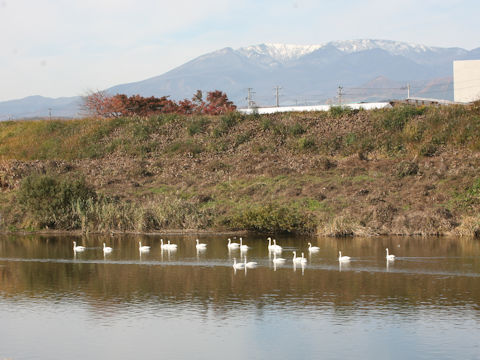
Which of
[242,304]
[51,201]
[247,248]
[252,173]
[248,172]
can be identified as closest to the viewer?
[242,304]

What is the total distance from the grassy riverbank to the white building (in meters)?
40.7

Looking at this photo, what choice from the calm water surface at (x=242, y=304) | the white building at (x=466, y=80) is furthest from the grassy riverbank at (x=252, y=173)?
the white building at (x=466, y=80)

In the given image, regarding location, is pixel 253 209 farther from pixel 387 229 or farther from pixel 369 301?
pixel 369 301

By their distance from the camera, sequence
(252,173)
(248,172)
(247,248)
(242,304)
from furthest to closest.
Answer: (248,172) < (252,173) < (247,248) < (242,304)

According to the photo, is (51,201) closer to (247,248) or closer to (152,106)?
(247,248)

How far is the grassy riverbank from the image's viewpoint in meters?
42.4

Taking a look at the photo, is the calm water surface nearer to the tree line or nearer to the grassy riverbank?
the grassy riverbank

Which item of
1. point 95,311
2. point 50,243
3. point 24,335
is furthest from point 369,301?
point 50,243

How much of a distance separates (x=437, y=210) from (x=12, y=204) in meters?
25.9

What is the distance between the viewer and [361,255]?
3300cm

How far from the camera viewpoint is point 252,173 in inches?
2167

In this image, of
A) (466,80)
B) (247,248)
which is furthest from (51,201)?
(466,80)

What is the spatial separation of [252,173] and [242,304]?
31.4 m

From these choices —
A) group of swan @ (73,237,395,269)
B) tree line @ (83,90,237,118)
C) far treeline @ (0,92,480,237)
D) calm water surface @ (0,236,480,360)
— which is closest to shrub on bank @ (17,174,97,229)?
far treeline @ (0,92,480,237)
